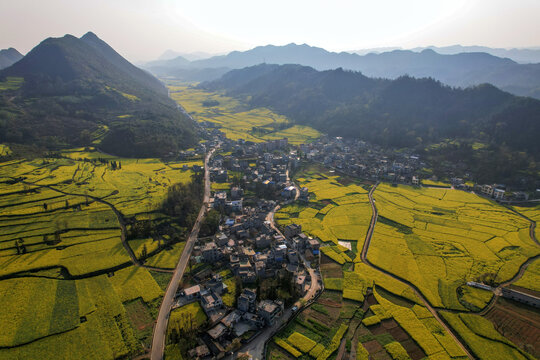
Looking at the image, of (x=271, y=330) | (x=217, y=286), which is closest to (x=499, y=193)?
(x=271, y=330)

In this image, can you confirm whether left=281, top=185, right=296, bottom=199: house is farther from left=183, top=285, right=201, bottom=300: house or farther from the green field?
the green field

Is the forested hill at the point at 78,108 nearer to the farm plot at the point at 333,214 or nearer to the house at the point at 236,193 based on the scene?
the house at the point at 236,193

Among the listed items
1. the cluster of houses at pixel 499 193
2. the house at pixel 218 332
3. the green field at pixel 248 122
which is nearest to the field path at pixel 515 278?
the cluster of houses at pixel 499 193

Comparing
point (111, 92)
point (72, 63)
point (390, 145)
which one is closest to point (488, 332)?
point (390, 145)

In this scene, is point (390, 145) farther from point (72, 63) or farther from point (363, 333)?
point (72, 63)

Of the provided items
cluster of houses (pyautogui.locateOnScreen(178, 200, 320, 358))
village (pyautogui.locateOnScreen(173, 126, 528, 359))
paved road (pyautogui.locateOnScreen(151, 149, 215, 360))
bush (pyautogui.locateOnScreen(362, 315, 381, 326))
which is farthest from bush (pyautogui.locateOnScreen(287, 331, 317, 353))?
paved road (pyautogui.locateOnScreen(151, 149, 215, 360))

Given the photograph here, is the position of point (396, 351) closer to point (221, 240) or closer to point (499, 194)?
point (221, 240)
